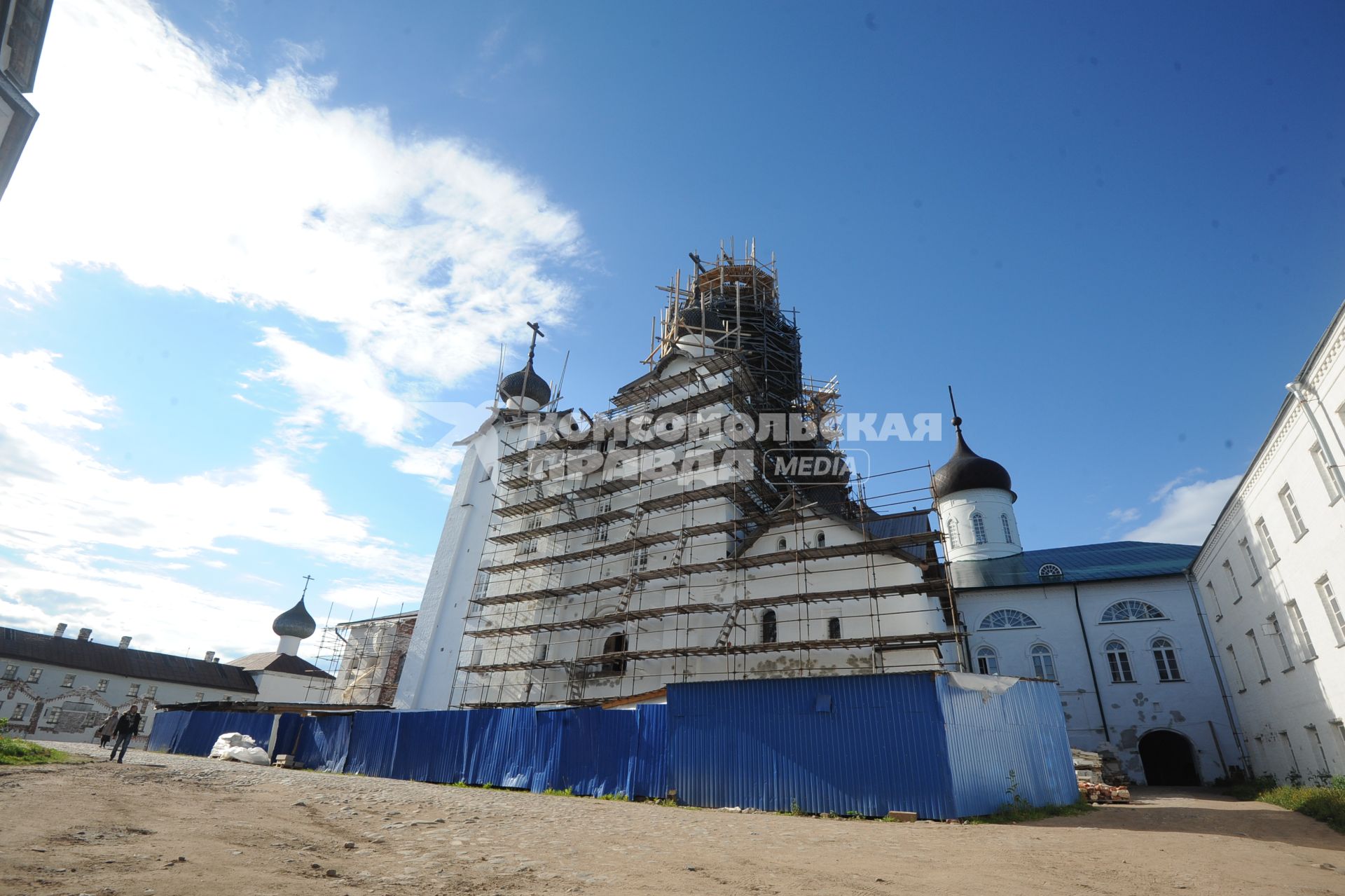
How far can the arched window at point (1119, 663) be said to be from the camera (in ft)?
76.1

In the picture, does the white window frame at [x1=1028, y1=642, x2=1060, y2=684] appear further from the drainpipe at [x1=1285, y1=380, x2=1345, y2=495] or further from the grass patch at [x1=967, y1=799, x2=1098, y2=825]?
the drainpipe at [x1=1285, y1=380, x2=1345, y2=495]

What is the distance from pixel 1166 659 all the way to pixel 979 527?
880 centimetres

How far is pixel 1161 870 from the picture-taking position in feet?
25.1

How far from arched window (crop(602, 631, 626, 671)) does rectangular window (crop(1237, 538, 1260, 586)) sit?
55.7 ft

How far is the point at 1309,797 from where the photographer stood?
1321 cm

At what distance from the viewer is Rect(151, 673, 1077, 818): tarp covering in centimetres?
1198

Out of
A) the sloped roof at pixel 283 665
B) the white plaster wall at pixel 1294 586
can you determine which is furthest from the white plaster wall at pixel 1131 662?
the sloped roof at pixel 283 665

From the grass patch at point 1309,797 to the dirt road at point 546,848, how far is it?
0.40m

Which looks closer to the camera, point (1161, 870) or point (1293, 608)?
point (1161, 870)

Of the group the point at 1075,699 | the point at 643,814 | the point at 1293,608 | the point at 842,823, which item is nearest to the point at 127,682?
the point at 643,814

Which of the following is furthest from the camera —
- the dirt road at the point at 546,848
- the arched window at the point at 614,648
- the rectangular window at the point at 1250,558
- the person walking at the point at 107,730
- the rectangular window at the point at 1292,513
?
the person walking at the point at 107,730

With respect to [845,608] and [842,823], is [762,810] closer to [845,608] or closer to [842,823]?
[842,823]

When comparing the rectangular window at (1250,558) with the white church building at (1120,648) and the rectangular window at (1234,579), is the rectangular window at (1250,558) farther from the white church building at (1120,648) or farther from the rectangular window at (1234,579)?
the white church building at (1120,648)

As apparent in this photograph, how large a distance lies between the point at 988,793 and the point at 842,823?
328 cm
